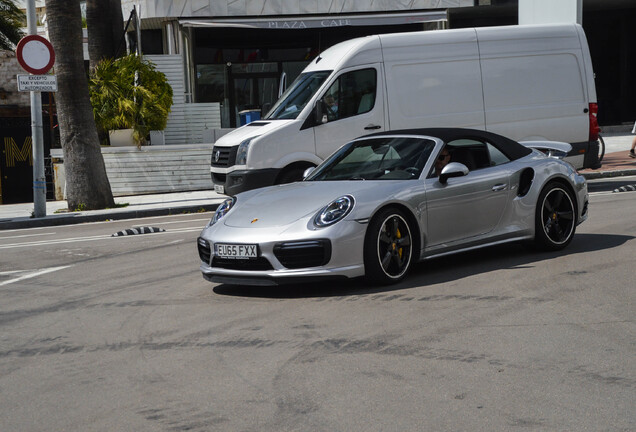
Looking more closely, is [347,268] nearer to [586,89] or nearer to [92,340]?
[92,340]

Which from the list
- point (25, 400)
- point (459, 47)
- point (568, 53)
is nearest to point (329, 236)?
point (25, 400)

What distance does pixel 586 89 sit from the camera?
15.6m

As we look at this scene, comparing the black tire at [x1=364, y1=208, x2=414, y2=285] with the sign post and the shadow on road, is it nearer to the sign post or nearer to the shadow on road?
the shadow on road

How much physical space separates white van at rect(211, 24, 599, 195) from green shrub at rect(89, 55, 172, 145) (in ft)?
22.2

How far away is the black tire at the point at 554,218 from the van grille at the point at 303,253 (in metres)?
2.58

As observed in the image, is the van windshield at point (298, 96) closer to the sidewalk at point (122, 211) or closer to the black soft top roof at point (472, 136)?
the sidewalk at point (122, 211)

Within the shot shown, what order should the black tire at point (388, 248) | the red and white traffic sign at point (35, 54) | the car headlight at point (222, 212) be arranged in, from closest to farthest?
1. the black tire at point (388, 248)
2. the car headlight at point (222, 212)
3. the red and white traffic sign at point (35, 54)

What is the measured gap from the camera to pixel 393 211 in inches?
300

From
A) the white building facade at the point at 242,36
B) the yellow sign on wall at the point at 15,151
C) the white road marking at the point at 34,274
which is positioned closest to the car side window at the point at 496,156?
the white road marking at the point at 34,274

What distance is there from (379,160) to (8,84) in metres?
20.7

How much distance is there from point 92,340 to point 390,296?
7.58 ft

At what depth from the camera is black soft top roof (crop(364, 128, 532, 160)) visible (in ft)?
28.1

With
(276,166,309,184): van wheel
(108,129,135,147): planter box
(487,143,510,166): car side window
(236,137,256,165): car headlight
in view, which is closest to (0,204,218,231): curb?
(236,137,256,165): car headlight

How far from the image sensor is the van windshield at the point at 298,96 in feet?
45.9
